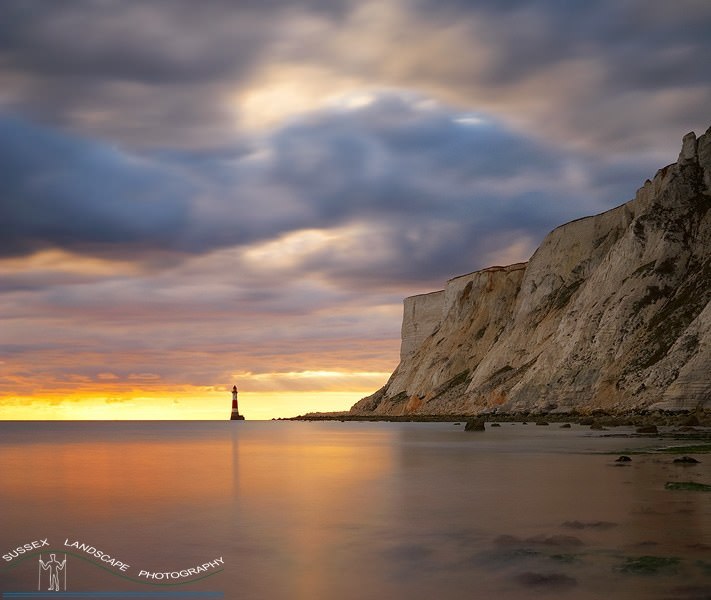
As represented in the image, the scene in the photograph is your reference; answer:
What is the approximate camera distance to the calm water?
8766mm

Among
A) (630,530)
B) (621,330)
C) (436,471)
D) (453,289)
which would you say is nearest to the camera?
(630,530)

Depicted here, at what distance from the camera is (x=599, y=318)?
66250mm

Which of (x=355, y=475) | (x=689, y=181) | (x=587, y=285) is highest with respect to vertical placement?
(x=689, y=181)

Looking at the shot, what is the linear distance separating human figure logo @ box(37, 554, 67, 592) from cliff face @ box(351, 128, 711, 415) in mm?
43301

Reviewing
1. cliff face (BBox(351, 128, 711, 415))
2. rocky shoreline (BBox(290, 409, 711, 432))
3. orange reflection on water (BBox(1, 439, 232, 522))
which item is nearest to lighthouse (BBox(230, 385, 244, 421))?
cliff face (BBox(351, 128, 711, 415))

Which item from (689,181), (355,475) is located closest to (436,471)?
(355,475)

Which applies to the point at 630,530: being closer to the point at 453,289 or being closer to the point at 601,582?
the point at 601,582

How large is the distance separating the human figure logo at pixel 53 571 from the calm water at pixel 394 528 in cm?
11

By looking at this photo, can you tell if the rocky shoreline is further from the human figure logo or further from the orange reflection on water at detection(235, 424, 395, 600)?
the human figure logo

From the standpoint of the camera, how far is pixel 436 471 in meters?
23.6

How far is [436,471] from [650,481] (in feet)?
25.3

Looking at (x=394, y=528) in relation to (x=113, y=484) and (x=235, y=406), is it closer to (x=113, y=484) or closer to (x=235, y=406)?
(x=113, y=484)

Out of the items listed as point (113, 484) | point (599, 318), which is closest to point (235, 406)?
point (599, 318)

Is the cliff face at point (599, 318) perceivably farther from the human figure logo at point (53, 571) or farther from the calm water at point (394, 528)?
the human figure logo at point (53, 571)
